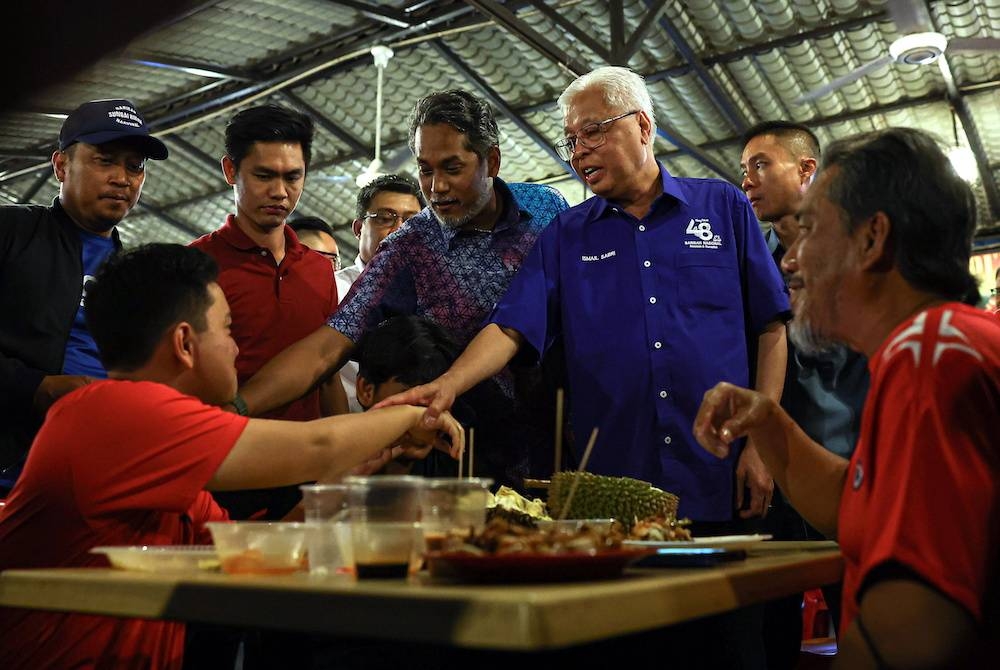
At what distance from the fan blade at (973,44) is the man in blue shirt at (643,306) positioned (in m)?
4.97

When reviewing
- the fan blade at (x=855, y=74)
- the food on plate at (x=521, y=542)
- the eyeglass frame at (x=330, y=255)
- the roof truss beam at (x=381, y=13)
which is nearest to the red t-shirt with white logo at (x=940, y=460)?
the food on plate at (x=521, y=542)

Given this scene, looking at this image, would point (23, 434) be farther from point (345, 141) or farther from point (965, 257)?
point (345, 141)

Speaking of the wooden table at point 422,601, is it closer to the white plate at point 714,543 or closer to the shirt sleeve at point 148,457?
the white plate at point 714,543

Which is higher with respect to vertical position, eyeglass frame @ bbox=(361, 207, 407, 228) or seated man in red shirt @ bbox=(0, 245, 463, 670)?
eyeglass frame @ bbox=(361, 207, 407, 228)

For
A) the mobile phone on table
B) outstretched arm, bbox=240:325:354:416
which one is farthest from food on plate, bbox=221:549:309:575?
outstretched arm, bbox=240:325:354:416

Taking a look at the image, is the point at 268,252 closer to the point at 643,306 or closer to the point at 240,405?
the point at 240,405

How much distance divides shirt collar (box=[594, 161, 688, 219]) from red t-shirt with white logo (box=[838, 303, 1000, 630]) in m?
1.68

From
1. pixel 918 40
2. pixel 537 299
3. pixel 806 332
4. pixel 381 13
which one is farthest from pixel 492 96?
pixel 806 332

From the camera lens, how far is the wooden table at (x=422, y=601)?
43.7 inches

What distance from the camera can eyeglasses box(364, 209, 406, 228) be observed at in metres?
5.31

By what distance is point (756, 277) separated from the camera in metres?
3.11

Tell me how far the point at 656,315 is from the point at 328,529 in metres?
1.69

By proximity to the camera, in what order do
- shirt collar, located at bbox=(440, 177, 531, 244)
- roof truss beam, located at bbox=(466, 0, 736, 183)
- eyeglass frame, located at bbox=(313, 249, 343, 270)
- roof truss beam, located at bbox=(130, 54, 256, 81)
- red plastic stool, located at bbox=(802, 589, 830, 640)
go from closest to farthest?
shirt collar, located at bbox=(440, 177, 531, 244), eyeglass frame, located at bbox=(313, 249, 343, 270), red plastic stool, located at bbox=(802, 589, 830, 640), roof truss beam, located at bbox=(466, 0, 736, 183), roof truss beam, located at bbox=(130, 54, 256, 81)

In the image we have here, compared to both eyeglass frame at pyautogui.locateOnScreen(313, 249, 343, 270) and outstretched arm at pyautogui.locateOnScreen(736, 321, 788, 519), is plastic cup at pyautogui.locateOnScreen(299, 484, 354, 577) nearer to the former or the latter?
outstretched arm at pyautogui.locateOnScreen(736, 321, 788, 519)
